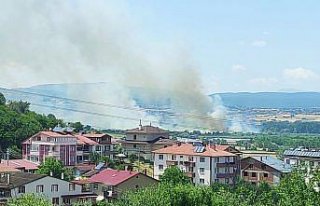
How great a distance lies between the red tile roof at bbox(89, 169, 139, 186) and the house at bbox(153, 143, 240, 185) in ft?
12.0

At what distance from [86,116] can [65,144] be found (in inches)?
2458

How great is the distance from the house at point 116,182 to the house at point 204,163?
3.69 meters

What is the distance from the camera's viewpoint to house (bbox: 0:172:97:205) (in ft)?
49.5

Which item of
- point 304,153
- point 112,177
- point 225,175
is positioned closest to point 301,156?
point 304,153

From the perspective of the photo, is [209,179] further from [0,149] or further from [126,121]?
[126,121]

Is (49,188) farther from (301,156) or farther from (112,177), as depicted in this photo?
(301,156)

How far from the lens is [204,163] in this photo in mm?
22047

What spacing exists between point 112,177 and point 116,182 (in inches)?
20.6

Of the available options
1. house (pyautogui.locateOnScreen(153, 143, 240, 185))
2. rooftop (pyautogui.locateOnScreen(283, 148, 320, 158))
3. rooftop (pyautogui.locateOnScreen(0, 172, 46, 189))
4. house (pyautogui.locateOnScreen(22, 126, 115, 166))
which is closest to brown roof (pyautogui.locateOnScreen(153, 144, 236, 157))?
house (pyautogui.locateOnScreen(153, 143, 240, 185))

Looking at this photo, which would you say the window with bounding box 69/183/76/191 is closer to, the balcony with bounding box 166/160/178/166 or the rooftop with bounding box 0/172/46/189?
the rooftop with bounding box 0/172/46/189

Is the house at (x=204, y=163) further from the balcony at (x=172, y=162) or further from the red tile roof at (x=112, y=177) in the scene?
the red tile roof at (x=112, y=177)

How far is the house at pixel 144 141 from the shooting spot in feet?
98.0

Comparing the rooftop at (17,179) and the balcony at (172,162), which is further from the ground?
the balcony at (172,162)

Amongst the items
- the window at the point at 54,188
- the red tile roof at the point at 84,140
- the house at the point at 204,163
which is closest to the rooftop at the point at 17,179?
the window at the point at 54,188
